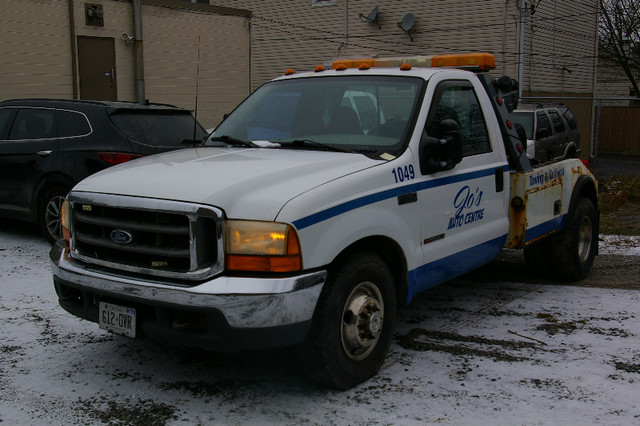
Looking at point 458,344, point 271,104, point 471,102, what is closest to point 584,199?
point 471,102

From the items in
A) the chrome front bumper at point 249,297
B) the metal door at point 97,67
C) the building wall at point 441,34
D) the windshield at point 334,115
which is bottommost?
the chrome front bumper at point 249,297

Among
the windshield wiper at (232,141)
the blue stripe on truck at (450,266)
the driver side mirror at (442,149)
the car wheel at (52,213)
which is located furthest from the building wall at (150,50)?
the driver side mirror at (442,149)

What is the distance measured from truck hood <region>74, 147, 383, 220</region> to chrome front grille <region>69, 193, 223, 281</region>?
0.07 metres

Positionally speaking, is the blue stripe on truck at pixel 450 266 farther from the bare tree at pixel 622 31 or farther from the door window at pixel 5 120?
the bare tree at pixel 622 31

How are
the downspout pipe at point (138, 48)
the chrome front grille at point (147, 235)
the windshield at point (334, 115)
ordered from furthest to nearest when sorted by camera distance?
the downspout pipe at point (138, 48) < the windshield at point (334, 115) < the chrome front grille at point (147, 235)

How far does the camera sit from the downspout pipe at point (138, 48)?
56.9ft

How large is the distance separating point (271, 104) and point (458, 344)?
2.27 meters

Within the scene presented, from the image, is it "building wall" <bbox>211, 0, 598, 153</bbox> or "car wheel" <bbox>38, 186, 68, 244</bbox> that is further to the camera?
"building wall" <bbox>211, 0, 598, 153</bbox>

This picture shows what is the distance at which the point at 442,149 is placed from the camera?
15.4ft

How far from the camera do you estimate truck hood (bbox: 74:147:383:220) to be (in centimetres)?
367

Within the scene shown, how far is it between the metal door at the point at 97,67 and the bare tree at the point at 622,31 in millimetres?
21622

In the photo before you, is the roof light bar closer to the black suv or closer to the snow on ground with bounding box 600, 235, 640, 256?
the black suv

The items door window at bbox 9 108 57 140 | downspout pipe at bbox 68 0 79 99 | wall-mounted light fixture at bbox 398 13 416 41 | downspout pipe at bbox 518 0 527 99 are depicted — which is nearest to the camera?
door window at bbox 9 108 57 140

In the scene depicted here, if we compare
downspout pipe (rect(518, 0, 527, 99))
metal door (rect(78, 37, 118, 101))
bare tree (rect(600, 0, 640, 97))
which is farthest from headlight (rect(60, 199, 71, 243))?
bare tree (rect(600, 0, 640, 97))
